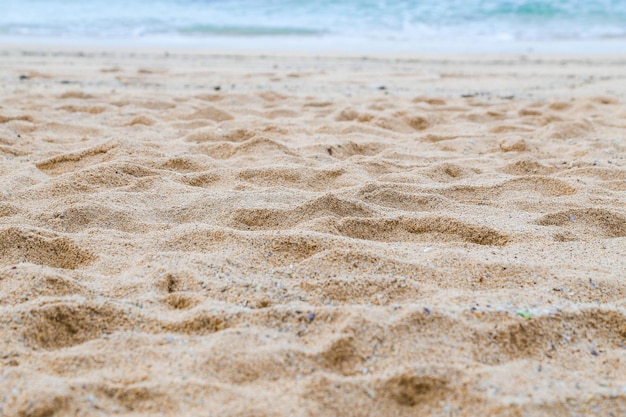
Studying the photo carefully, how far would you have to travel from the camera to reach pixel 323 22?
12711mm

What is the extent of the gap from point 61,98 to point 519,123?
3367mm

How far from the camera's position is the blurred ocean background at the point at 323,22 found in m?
Answer: 10.5

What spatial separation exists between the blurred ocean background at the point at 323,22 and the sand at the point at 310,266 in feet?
21.5

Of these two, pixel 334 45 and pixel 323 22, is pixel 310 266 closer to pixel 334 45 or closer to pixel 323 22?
pixel 334 45

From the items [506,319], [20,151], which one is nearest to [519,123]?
[506,319]

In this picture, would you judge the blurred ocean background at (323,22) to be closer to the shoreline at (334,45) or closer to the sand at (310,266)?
the shoreline at (334,45)

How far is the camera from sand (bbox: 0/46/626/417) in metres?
1.23

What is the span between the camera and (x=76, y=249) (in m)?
1.83

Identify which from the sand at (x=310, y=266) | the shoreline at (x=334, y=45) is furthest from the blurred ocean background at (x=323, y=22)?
the sand at (x=310, y=266)

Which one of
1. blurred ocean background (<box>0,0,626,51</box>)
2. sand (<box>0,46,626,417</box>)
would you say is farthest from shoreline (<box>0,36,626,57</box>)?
sand (<box>0,46,626,417</box>)

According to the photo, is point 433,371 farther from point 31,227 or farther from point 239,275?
point 31,227

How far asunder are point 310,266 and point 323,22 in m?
11.8

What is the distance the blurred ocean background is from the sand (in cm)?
655

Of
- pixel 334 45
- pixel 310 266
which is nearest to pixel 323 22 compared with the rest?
pixel 334 45
